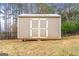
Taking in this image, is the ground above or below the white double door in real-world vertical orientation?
below

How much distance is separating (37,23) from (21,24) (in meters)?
0.14

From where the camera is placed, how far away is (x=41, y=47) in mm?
1494

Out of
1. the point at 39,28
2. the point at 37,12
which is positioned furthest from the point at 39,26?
the point at 37,12

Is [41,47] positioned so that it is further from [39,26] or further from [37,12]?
[37,12]

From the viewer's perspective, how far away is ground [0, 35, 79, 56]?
1490 millimetres

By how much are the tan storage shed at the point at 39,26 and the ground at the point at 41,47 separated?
0.05 metres

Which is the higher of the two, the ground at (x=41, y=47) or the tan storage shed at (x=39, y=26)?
the tan storage shed at (x=39, y=26)

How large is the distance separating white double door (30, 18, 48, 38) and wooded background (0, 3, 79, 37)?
0.07 metres

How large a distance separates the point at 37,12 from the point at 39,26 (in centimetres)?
12

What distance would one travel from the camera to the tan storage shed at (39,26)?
1.49m

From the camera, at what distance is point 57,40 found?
1488mm

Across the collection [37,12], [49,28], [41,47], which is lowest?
[41,47]

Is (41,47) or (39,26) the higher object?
(39,26)

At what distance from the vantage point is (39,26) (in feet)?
4.94
